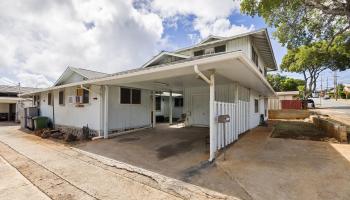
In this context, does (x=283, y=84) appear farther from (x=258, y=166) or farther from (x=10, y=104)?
(x=10, y=104)

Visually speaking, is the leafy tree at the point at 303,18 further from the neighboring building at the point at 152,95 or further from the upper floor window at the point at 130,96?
the upper floor window at the point at 130,96

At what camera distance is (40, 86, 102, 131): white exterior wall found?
8.66 m

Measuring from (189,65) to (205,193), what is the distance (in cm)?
278

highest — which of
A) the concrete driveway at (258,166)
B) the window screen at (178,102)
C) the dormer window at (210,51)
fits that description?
the dormer window at (210,51)

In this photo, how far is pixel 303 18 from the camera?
10.3m

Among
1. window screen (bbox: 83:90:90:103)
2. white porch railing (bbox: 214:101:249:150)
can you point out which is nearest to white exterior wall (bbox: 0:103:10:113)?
window screen (bbox: 83:90:90:103)

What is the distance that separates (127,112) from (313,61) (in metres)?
26.6

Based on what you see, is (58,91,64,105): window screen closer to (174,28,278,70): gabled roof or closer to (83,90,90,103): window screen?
(83,90,90,103): window screen

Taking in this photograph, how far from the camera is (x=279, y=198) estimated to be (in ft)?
9.91

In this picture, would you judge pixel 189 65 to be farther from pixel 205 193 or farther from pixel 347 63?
pixel 347 63

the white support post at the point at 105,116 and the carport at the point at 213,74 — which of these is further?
the white support post at the point at 105,116

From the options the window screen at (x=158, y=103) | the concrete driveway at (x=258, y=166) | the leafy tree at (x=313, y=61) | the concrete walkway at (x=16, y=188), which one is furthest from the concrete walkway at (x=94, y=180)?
the leafy tree at (x=313, y=61)

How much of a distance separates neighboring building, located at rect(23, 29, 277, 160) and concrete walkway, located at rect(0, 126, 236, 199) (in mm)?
1856

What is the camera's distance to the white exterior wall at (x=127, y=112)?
8.98 metres
